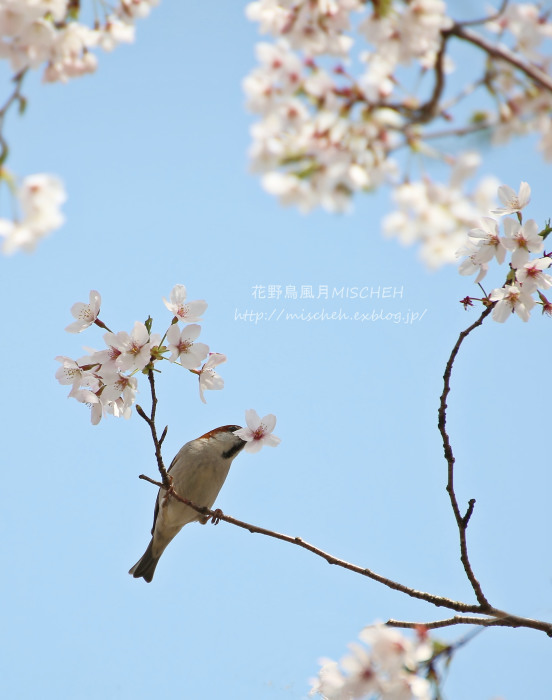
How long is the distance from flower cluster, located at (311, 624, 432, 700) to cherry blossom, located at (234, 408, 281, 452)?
148cm

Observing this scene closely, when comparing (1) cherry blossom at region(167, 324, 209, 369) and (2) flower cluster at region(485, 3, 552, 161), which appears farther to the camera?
(1) cherry blossom at region(167, 324, 209, 369)

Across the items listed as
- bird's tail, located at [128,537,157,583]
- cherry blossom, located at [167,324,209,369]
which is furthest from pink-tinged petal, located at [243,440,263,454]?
bird's tail, located at [128,537,157,583]

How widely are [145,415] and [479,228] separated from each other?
1.72 meters

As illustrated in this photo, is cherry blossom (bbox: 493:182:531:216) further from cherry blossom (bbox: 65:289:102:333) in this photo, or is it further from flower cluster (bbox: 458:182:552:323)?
cherry blossom (bbox: 65:289:102:333)

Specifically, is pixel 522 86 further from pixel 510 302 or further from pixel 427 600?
pixel 427 600

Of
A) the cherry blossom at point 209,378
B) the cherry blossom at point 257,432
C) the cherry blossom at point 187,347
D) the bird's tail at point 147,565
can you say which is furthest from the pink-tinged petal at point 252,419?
the bird's tail at point 147,565

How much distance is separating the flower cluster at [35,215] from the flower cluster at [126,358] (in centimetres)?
61

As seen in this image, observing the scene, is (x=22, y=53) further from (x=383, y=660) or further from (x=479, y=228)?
(x=383, y=660)

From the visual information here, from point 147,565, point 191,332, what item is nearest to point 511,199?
point 191,332

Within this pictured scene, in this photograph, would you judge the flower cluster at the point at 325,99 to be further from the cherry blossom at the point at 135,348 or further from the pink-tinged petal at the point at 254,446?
the pink-tinged petal at the point at 254,446

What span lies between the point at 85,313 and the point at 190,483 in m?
2.48

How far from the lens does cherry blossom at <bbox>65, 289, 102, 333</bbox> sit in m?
3.29

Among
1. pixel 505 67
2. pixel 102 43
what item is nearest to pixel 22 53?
pixel 102 43

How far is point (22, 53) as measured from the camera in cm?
261
